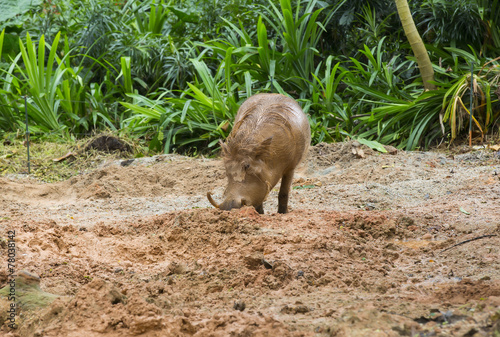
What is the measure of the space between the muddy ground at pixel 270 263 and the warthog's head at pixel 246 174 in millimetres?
213

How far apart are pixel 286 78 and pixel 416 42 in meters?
1.99

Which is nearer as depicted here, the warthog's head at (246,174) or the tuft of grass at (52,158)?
the warthog's head at (246,174)

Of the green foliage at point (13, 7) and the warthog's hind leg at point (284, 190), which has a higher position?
the green foliage at point (13, 7)

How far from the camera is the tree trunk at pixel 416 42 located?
7.22 meters

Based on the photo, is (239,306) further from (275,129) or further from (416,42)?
(416,42)

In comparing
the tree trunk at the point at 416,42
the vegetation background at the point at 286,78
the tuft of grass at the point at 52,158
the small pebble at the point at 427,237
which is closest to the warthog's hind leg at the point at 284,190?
the small pebble at the point at 427,237

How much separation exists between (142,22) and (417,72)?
5857 mm

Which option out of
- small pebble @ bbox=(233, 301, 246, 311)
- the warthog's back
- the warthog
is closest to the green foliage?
the warthog's back

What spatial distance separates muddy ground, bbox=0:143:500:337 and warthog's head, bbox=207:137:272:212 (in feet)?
0.70

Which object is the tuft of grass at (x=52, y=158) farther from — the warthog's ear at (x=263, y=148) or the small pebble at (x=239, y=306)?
the small pebble at (x=239, y=306)

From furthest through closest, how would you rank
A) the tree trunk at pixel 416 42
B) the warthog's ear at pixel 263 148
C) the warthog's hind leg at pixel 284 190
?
the tree trunk at pixel 416 42, the warthog's hind leg at pixel 284 190, the warthog's ear at pixel 263 148

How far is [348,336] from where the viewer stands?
178 cm

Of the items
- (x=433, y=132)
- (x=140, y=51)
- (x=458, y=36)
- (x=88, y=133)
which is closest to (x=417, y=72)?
(x=458, y=36)

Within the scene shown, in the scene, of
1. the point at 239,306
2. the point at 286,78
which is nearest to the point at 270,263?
the point at 239,306
